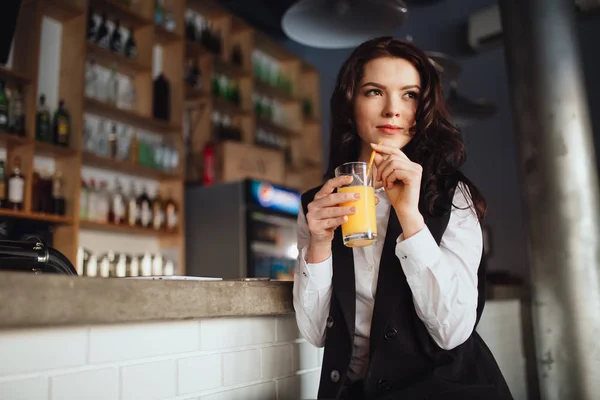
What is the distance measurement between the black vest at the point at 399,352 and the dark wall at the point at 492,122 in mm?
4212

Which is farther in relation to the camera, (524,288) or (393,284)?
(524,288)

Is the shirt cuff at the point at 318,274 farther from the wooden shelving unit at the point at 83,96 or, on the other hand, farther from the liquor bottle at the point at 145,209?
the liquor bottle at the point at 145,209

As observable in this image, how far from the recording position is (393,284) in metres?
1.16

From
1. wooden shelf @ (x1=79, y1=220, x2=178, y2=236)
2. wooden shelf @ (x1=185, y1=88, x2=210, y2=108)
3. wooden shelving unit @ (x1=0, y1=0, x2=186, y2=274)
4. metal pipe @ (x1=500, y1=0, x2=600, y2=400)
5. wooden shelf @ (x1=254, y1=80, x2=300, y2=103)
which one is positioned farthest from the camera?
wooden shelf @ (x1=254, y1=80, x2=300, y2=103)

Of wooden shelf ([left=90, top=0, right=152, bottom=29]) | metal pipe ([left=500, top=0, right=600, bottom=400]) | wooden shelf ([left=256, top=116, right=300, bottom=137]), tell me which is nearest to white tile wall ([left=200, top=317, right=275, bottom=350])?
metal pipe ([left=500, top=0, right=600, bottom=400])

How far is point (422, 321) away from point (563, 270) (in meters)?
0.99

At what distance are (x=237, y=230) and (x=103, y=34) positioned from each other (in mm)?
1753

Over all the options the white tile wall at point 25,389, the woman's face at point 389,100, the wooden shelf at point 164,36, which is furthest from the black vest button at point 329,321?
the wooden shelf at point 164,36

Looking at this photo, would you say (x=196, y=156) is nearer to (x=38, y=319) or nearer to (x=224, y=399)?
(x=224, y=399)

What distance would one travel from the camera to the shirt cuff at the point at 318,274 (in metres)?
1.21

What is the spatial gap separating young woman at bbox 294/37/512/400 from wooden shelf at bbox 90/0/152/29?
3.07 m

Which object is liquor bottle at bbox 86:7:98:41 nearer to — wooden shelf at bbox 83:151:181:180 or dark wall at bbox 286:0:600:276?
wooden shelf at bbox 83:151:181:180

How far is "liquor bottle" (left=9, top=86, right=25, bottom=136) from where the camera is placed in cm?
334

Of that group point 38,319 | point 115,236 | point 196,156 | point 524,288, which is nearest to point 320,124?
point 196,156
